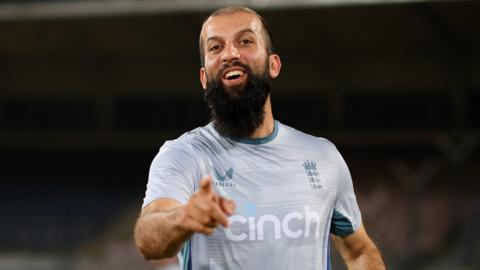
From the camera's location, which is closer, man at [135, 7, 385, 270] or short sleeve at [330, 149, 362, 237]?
man at [135, 7, 385, 270]

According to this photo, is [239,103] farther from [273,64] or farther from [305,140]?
[305,140]

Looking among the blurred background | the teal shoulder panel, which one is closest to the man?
the teal shoulder panel

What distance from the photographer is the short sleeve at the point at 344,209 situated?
3201 millimetres

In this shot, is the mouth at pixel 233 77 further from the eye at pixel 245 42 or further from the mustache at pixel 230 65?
the eye at pixel 245 42

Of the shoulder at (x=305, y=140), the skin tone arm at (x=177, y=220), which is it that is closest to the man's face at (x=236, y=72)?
the shoulder at (x=305, y=140)

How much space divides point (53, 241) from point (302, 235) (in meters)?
13.8

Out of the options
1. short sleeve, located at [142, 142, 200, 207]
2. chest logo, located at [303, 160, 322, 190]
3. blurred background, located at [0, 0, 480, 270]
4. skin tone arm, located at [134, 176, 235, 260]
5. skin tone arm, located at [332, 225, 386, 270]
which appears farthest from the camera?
blurred background, located at [0, 0, 480, 270]

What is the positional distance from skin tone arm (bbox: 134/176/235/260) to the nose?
1.81ft

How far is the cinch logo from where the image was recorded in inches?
113

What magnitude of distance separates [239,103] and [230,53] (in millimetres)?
177

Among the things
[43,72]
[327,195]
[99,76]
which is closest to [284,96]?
[99,76]

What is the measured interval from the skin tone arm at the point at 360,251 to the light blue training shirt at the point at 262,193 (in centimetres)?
10

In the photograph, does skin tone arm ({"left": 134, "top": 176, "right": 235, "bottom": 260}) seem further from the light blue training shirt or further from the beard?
the beard

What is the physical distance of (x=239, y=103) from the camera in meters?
3.01
